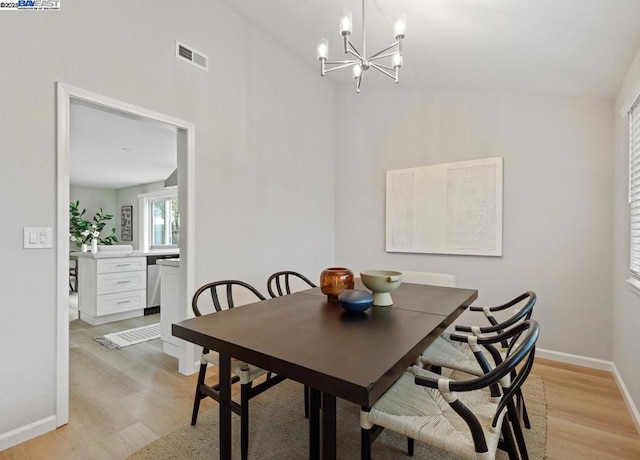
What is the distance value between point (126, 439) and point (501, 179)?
3557mm

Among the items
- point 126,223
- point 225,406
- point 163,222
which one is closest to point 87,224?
point 126,223

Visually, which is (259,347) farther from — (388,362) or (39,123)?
(39,123)

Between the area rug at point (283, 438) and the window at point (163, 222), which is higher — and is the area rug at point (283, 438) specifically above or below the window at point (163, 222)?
below

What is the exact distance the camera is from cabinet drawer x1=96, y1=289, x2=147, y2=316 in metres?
4.02

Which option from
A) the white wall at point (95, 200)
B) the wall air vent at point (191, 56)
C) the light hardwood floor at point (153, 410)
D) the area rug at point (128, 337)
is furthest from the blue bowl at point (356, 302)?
the white wall at point (95, 200)

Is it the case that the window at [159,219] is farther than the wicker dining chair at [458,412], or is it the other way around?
the window at [159,219]

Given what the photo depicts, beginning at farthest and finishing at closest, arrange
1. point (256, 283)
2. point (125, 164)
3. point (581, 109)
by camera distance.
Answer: point (125, 164) → point (256, 283) → point (581, 109)

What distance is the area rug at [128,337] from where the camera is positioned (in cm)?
330

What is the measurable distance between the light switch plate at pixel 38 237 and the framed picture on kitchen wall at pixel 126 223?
709 centimetres

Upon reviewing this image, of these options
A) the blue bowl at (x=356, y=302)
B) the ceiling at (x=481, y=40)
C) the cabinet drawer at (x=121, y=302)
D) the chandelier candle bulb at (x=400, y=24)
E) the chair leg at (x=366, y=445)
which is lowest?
the cabinet drawer at (x=121, y=302)

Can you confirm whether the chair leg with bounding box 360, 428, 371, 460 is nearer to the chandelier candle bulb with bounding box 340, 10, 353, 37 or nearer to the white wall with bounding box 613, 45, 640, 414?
the white wall with bounding box 613, 45, 640, 414

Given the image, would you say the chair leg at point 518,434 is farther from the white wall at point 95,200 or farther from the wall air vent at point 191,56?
the white wall at point 95,200

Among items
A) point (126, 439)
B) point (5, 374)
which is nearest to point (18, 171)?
point (5, 374)

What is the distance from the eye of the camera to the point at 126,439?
183 cm
